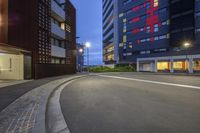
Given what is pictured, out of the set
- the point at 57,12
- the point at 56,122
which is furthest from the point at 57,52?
the point at 56,122

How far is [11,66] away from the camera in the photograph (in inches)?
667

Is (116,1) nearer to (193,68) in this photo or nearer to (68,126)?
(193,68)

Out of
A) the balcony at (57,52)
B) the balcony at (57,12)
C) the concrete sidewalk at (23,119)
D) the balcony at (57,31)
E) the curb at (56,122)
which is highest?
the balcony at (57,12)

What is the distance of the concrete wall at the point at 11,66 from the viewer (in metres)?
16.6

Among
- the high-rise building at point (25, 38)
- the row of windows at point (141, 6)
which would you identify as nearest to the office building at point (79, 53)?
the high-rise building at point (25, 38)

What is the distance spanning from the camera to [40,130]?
376cm

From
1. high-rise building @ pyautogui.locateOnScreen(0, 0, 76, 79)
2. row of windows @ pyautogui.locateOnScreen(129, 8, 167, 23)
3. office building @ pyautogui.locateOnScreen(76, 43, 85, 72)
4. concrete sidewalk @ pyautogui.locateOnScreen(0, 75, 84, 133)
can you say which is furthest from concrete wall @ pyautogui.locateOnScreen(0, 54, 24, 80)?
row of windows @ pyautogui.locateOnScreen(129, 8, 167, 23)

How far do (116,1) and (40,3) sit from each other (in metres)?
48.9

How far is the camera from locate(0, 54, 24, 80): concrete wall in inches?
653

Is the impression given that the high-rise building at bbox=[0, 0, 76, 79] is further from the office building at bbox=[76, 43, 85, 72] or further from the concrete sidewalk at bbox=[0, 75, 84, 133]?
the office building at bbox=[76, 43, 85, 72]

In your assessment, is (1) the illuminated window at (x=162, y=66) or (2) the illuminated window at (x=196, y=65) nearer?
(2) the illuminated window at (x=196, y=65)

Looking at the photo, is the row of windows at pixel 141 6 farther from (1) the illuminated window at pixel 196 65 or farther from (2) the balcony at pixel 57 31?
(2) the balcony at pixel 57 31

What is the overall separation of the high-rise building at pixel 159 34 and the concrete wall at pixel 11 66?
32.8 meters

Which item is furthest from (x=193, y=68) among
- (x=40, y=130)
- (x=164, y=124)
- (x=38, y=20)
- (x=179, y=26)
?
(x=40, y=130)
